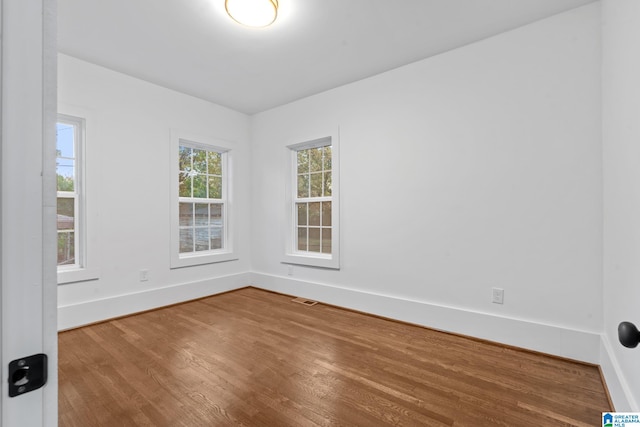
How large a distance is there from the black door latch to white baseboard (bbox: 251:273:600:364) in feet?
9.75

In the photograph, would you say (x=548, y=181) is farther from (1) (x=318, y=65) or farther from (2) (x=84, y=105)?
(2) (x=84, y=105)

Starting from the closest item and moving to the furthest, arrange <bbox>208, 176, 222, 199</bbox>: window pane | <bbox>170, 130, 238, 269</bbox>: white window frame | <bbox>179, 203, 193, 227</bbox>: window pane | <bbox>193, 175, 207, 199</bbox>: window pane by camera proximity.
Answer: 1. <bbox>170, 130, 238, 269</bbox>: white window frame
2. <bbox>179, 203, 193, 227</bbox>: window pane
3. <bbox>193, 175, 207, 199</bbox>: window pane
4. <bbox>208, 176, 222, 199</bbox>: window pane

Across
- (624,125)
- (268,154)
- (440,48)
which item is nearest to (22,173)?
(624,125)

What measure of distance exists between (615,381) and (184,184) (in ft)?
14.7

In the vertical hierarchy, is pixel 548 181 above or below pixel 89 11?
below

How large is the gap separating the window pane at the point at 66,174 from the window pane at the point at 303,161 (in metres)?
2.62

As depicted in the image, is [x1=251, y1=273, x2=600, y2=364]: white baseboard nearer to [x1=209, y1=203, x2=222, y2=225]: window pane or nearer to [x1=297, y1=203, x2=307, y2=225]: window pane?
[x1=297, y1=203, x2=307, y2=225]: window pane

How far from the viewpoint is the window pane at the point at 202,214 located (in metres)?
4.19

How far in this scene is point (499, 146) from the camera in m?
2.61

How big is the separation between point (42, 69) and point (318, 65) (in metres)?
3.04

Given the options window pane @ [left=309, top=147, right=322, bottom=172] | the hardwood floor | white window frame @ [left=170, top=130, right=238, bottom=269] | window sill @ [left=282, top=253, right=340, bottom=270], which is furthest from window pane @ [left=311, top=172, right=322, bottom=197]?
the hardwood floor

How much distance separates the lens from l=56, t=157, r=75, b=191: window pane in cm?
303

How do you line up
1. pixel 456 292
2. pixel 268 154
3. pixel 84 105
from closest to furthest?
1. pixel 456 292
2. pixel 84 105
3. pixel 268 154

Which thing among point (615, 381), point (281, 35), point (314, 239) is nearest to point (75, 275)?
point (314, 239)
